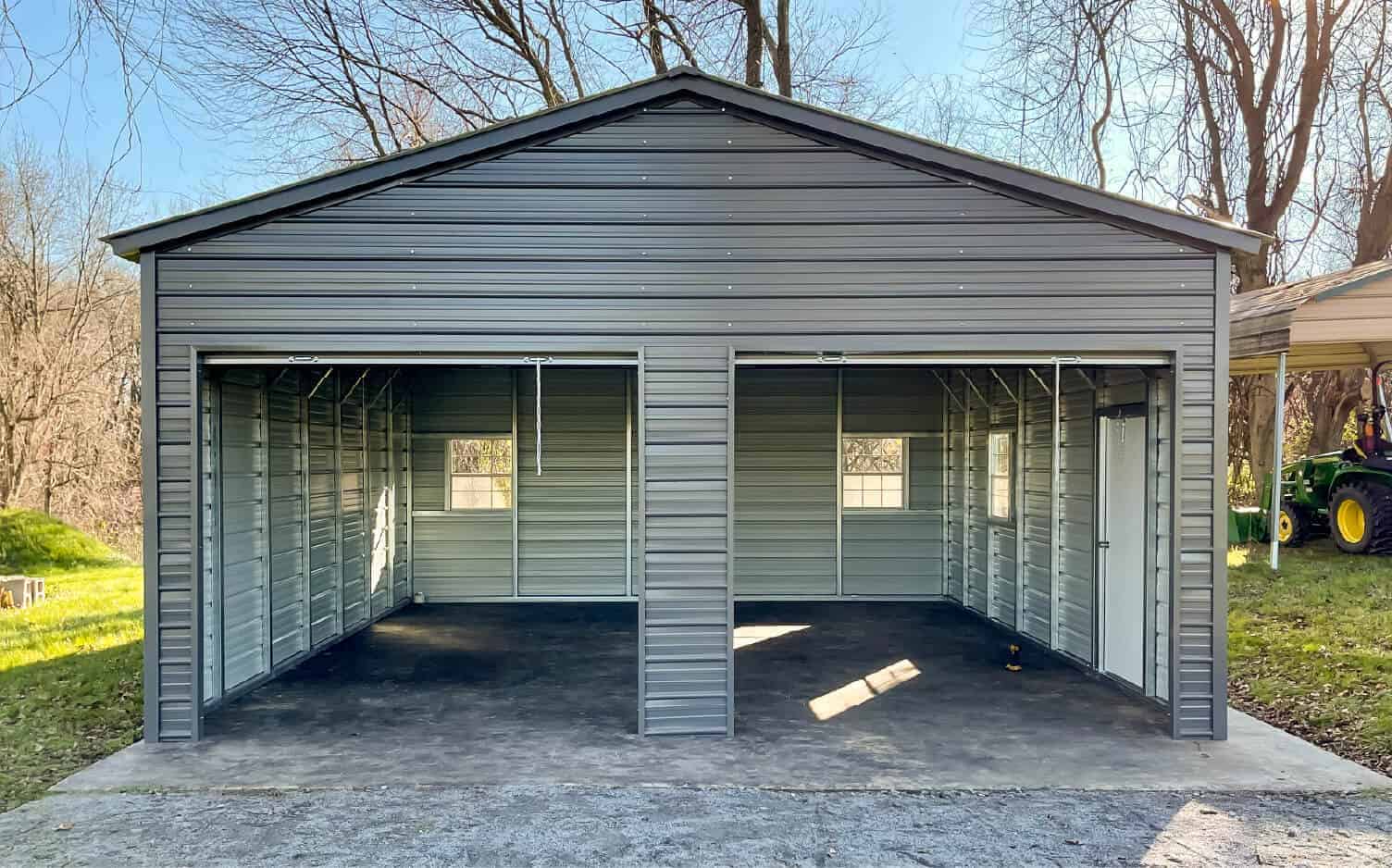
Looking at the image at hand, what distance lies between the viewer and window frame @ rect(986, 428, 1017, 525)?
8.91 m

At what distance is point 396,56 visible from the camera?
49.9 feet

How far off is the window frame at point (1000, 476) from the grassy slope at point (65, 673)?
23.1 feet

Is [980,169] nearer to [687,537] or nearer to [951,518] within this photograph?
[687,537]

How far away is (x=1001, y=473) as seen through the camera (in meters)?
9.25

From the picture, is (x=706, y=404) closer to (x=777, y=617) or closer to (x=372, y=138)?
(x=777, y=617)

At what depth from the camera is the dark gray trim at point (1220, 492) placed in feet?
18.1

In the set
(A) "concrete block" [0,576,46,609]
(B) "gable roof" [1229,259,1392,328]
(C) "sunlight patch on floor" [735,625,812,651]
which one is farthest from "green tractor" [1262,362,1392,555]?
(A) "concrete block" [0,576,46,609]

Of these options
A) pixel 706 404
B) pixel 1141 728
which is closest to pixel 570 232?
pixel 706 404

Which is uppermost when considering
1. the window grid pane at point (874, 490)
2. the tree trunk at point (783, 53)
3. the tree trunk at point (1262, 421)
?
the tree trunk at point (783, 53)

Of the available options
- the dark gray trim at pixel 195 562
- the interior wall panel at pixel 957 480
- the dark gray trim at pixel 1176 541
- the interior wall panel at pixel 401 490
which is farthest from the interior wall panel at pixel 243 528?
the interior wall panel at pixel 957 480

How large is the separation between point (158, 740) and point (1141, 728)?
5.65 meters

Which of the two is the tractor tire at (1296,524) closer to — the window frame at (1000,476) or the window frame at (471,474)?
the window frame at (1000,476)

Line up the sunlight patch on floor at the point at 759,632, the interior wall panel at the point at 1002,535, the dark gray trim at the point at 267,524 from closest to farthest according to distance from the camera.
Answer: the dark gray trim at the point at 267,524 < the sunlight patch on floor at the point at 759,632 < the interior wall panel at the point at 1002,535

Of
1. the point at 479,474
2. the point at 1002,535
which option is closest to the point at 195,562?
the point at 479,474
